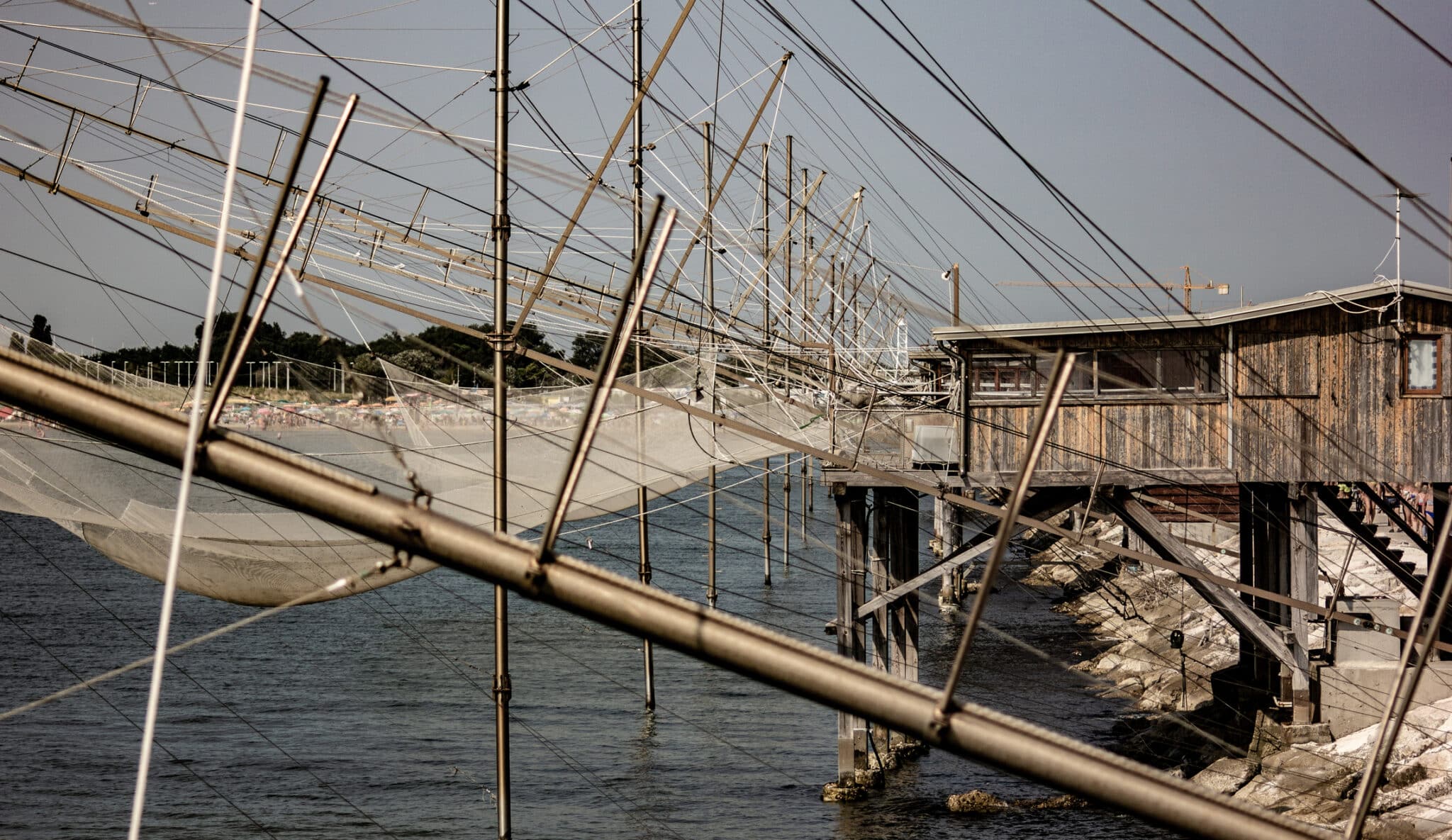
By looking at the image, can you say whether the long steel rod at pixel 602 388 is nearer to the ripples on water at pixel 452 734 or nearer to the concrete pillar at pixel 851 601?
the ripples on water at pixel 452 734

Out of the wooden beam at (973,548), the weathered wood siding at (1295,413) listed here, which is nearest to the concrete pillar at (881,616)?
the wooden beam at (973,548)

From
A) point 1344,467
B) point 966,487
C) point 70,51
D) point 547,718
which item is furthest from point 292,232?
point 547,718

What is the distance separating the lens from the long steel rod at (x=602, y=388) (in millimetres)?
4105

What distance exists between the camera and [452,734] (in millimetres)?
24625

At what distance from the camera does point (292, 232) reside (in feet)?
14.8

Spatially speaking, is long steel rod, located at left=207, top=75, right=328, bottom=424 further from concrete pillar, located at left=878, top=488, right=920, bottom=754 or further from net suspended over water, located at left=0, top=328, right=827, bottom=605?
concrete pillar, located at left=878, top=488, right=920, bottom=754

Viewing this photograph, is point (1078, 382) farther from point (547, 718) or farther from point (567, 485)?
point (567, 485)

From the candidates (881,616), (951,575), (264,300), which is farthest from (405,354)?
(264,300)

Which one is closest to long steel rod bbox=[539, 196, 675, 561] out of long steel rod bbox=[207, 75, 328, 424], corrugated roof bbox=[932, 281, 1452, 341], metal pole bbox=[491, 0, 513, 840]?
long steel rod bbox=[207, 75, 328, 424]

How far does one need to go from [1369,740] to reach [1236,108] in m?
Result: 12.0

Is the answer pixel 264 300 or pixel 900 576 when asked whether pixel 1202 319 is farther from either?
pixel 264 300

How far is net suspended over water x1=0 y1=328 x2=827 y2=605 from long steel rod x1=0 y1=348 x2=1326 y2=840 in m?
4.35

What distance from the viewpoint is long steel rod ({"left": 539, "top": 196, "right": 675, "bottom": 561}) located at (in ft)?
13.5

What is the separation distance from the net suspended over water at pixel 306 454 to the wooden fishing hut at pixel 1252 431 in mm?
4452
